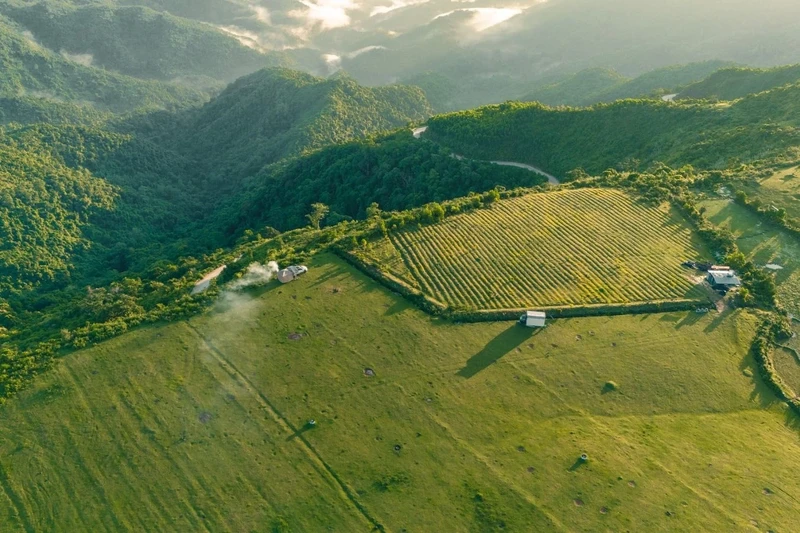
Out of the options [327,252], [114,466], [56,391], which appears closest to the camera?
[114,466]

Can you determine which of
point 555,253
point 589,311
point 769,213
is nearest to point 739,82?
point 769,213

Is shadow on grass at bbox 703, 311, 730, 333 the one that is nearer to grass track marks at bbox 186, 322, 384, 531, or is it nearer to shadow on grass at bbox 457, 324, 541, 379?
shadow on grass at bbox 457, 324, 541, 379

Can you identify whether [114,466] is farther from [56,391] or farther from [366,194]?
[366,194]

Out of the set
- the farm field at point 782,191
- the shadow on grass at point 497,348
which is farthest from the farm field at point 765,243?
the shadow on grass at point 497,348

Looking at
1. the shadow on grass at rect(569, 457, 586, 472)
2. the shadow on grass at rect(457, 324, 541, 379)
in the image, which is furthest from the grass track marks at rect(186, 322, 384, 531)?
the shadow on grass at rect(569, 457, 586, 472)

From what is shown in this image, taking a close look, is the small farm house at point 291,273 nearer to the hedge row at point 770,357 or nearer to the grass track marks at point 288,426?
the grass track marks at point 288,426

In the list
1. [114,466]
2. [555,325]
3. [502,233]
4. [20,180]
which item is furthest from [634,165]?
[20,180]
